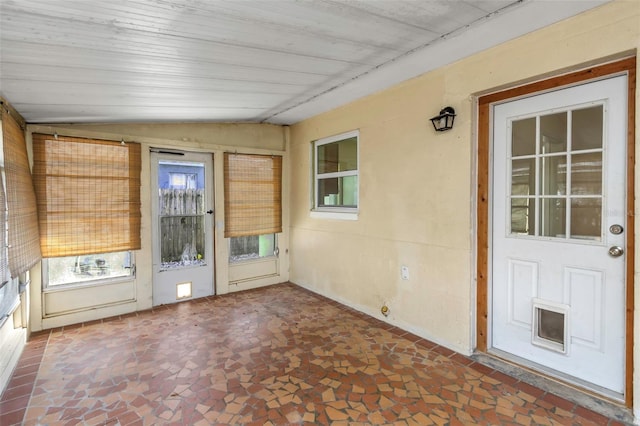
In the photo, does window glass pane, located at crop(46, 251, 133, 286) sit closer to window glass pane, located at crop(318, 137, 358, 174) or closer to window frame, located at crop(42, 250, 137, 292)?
window frame, located at crop(42, 250, 137, 292)

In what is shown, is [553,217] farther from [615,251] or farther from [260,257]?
[260,257]

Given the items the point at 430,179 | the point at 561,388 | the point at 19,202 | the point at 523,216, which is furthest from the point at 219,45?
the point at 561,388

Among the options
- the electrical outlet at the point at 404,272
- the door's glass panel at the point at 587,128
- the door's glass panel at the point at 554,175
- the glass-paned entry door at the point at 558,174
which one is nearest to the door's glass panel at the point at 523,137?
the glass-paned entry door at the point at 558,174

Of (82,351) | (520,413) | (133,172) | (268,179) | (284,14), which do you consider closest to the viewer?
(284,14)

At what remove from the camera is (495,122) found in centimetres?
262

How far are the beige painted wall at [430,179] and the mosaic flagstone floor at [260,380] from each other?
0.36m

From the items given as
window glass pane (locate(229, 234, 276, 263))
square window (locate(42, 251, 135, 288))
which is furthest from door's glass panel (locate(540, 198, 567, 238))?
square window (locate(42, 251, 135, 288))

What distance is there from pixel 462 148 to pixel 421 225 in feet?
2.64

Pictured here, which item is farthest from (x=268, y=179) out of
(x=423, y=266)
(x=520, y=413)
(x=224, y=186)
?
(x=520, y=413)

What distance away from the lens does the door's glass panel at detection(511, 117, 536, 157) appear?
7.95ft

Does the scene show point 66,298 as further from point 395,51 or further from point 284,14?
point 395,51

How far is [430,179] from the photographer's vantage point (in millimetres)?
2967

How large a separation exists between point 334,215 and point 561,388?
279 cm

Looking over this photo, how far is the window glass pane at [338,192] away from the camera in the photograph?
13.2ft
